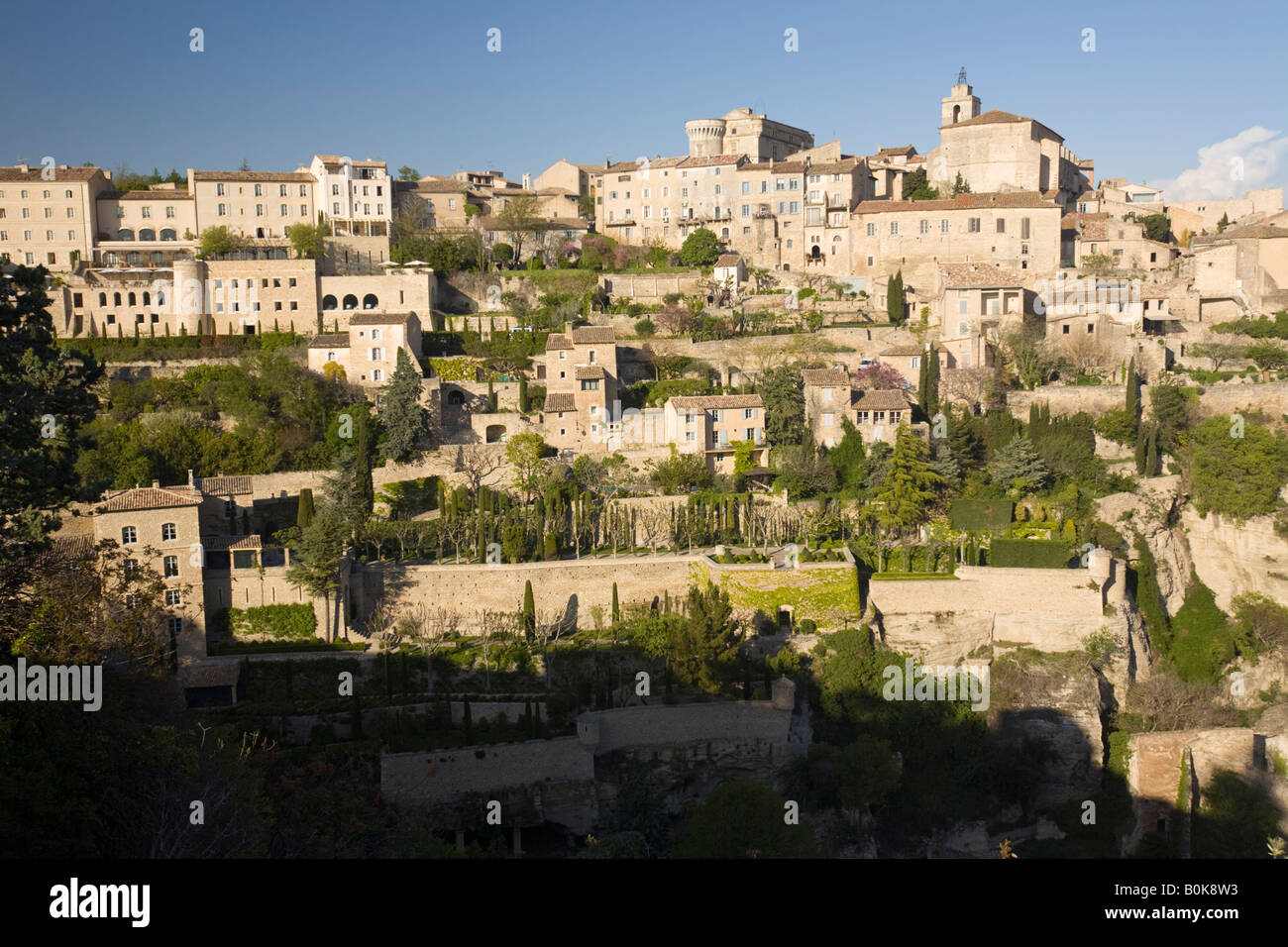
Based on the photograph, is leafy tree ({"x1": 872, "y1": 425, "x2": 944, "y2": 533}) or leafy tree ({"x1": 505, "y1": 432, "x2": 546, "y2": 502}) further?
leafy tree ({"x1": 505, "y1": 432, "x2": 546, "y2": 502})

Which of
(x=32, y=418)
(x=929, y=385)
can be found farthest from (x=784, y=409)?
(x=32, y=418)

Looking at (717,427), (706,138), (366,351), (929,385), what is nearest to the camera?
(717,427)

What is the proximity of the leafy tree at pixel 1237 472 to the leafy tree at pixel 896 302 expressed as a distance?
44.4 ft

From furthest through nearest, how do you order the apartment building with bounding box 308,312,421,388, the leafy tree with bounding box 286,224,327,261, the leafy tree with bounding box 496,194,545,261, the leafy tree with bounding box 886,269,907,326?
1. the leafy tree with bounding box 496,194,545,261
2. the leafy tree with bounding box 286,224,327,261
3. the leafy tree with bounding box 886,269,907,326
4. the apartment building with bounding box 308,312,421,388

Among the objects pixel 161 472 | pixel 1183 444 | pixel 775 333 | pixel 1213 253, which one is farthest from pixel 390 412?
pixel 1213 253

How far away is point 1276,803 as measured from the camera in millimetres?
23328

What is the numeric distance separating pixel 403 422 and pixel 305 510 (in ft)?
17.5

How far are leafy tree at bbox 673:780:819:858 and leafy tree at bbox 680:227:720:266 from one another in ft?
110

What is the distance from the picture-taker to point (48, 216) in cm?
4622

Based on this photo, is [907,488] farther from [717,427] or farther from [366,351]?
[366,351]

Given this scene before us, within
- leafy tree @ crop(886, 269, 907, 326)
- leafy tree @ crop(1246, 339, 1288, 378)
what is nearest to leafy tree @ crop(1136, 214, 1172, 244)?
leafy tree @ crop(1246, 339, 1288, 378)

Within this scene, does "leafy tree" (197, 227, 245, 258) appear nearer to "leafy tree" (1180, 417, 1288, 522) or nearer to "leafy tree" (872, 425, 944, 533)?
"leafy tree" (872, 425, 944, 533)

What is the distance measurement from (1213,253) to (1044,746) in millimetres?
28643

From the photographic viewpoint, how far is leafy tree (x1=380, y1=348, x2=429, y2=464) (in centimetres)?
3406
